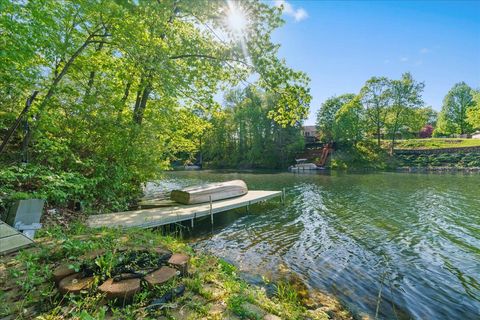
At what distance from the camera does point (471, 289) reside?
510 centimetres

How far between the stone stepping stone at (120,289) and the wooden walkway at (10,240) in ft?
7.36

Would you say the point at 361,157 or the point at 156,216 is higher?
the point at 361,157

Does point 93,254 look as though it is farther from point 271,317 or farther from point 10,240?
point 271,317

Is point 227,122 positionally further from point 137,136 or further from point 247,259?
point 247,259

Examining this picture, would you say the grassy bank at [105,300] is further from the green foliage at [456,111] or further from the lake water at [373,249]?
the green foliage at [456,111]

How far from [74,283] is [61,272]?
12.9 inches

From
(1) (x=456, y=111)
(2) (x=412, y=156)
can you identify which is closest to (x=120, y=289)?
(2) (x=412, y=156)

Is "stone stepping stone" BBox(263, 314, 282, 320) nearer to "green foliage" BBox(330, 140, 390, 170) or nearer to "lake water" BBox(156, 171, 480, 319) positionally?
"lake water" BBox(156, 171, 480, 319)

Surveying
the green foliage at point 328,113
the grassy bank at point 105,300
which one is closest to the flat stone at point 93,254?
the grassy bank at point 105,300

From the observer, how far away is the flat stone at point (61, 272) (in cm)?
291

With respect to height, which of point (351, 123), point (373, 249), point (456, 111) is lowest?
point (373, 249)

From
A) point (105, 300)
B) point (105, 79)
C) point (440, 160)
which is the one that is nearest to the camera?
point (105, 300)

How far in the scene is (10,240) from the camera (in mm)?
3943

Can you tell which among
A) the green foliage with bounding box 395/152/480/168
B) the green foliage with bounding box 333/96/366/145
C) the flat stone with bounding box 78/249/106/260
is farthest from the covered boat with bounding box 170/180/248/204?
the green foliage with bounding box 333/96/366/145
